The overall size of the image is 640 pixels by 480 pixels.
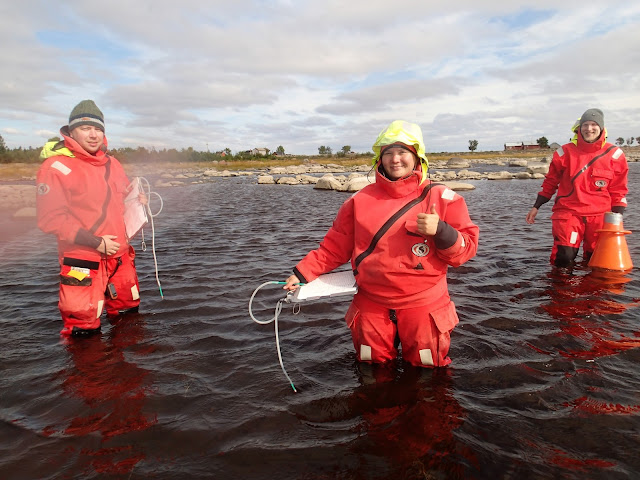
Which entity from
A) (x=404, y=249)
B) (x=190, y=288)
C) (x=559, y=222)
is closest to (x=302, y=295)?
(x=404, y=249)

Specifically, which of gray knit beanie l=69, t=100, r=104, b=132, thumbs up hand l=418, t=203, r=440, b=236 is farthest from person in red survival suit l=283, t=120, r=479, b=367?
gray knit beanie l=69, t=100, r=104, b=132

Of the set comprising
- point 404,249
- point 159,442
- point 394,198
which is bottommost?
point 159,442

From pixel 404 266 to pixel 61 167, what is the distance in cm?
396

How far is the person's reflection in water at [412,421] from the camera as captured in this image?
9.54 ft

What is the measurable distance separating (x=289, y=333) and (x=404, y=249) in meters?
2.38

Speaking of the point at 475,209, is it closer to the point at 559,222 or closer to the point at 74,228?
the point at 559,222

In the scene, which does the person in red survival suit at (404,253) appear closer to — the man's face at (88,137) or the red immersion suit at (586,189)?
the man's face at (88,137)

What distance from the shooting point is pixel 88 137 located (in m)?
4.82

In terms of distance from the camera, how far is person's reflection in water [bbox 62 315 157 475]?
3087 millimetres

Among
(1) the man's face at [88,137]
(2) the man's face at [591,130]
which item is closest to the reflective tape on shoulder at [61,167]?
(1) the man's face at [88,137]

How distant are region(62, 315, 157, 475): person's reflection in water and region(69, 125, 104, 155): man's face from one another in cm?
230

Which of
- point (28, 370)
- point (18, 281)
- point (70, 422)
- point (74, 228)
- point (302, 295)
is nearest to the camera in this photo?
point (70, 422)

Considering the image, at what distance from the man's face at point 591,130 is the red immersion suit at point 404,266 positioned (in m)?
4.73

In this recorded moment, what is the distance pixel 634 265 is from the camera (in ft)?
24.6
